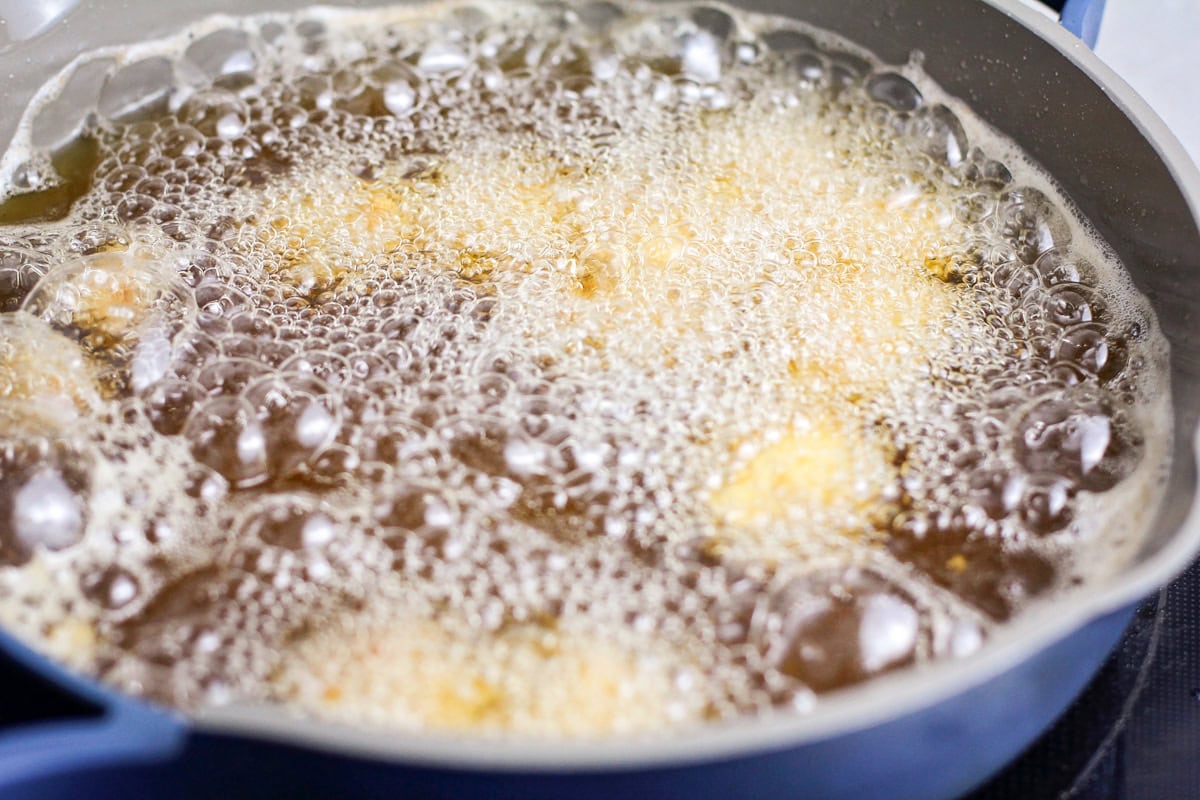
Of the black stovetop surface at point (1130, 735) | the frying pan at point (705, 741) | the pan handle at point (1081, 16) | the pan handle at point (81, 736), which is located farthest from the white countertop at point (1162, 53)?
the pan handle at point (81, 736)

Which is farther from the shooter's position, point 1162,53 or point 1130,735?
point 1162,53

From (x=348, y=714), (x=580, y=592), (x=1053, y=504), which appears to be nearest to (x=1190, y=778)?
(x=1053, y=504)

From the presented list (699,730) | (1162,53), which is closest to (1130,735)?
(699,730)

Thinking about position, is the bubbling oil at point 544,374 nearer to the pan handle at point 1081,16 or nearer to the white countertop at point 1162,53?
the pan handle at point 1081,16

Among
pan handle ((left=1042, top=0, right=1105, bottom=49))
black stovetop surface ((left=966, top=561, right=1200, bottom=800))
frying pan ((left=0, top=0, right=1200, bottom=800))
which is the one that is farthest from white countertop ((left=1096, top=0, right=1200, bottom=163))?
black stovetop surface ((left=966, top=561, right=1200, bottom=800))

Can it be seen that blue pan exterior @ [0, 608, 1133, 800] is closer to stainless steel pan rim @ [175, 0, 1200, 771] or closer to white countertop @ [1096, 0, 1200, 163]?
stainless steel pan rim @ [175, 0, 1200, 771]

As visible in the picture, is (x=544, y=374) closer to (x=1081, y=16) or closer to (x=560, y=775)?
(x=560, y=775)
